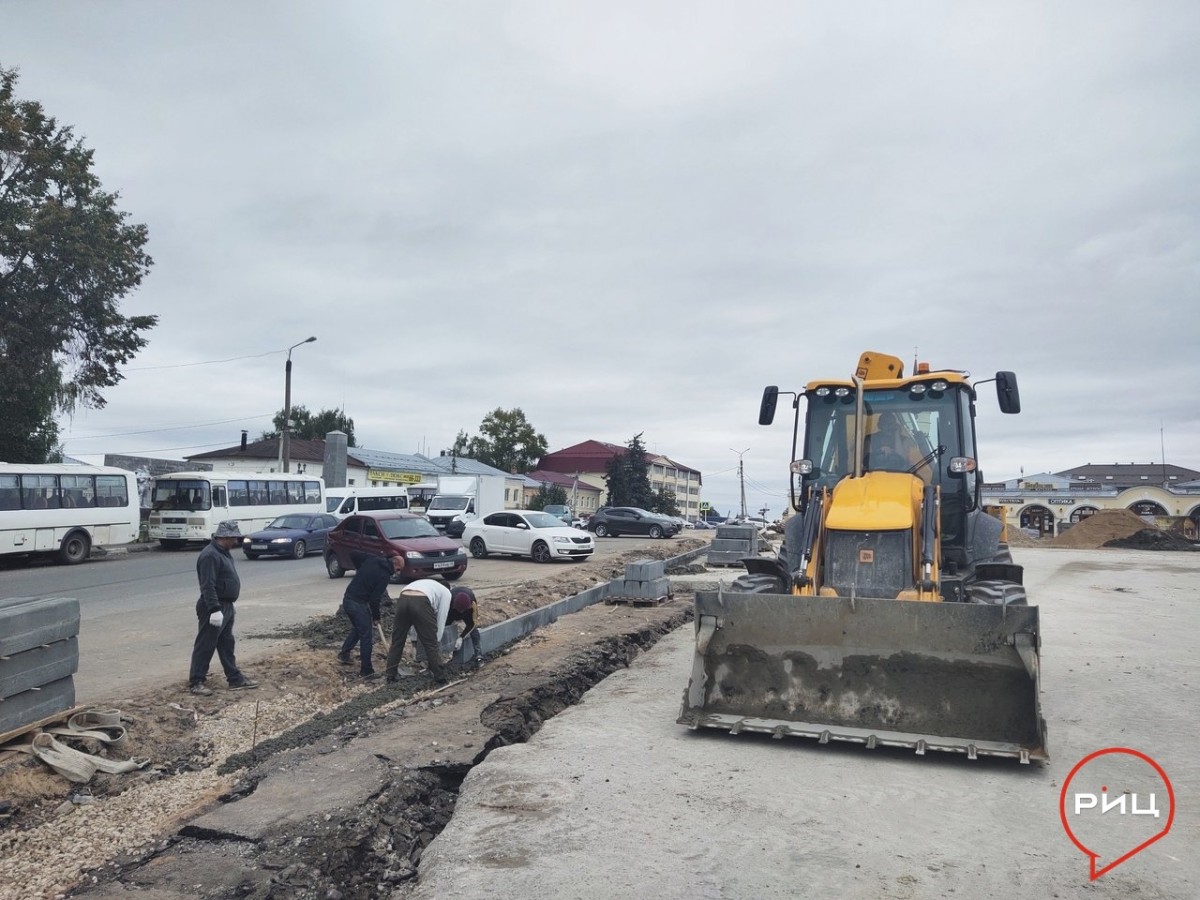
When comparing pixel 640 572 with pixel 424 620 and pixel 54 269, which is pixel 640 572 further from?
pixel 54 269

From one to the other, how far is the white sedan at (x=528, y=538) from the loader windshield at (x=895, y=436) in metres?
16.4

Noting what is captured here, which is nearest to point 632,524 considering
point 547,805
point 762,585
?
point 762,585

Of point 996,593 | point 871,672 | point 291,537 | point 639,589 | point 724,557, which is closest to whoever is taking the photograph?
point 871,672

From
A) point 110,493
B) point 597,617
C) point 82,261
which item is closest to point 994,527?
point 597,617

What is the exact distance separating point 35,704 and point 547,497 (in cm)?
6315

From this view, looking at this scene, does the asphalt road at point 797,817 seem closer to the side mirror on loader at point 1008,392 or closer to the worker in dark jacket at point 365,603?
the side mirror on loader at point 1008,392

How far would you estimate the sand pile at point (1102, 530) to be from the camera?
43000 mm

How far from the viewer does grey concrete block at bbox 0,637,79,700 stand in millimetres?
6250

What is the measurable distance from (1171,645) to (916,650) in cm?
770

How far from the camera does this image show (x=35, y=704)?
656 cm

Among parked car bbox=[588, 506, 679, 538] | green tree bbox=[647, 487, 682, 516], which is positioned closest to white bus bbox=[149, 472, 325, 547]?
parked car bbox=[588, 506, 679, 538]

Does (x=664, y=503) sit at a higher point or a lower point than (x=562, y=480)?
lower

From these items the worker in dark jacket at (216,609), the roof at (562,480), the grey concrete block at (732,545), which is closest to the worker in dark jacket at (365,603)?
the worker in dark jacket at (216,609)

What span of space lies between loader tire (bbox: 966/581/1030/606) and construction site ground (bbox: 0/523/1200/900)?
111cm
